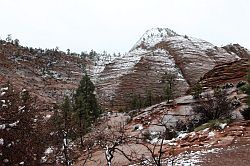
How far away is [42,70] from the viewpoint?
456 feet

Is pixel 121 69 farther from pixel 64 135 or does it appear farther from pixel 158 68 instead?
pixel 64 135

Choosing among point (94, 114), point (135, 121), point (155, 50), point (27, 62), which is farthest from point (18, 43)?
point (135, 121)

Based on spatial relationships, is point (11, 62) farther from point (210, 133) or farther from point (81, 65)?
point (210, 133)

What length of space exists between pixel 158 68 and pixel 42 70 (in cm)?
4111

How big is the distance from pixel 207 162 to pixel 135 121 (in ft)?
80.7

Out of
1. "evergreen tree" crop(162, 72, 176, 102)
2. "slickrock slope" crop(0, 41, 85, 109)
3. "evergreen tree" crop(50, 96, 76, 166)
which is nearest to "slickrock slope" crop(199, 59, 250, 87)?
"evergreen tree" crop(162, 72, 176, 102)

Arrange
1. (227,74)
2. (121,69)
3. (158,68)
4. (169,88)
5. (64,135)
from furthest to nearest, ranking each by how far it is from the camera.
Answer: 1. (121,69)
2. (158,68)
3. (169,88)
4. (227,74)
5. (64,135)

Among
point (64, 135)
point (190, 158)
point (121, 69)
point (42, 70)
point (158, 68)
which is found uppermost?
point (42, 70)

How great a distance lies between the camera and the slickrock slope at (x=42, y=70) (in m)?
114

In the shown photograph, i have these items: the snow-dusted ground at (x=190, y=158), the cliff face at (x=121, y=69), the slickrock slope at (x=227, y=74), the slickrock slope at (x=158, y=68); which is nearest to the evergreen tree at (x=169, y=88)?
the slickrock slope at (x=227, y=74)

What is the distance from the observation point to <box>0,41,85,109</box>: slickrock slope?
11363 centimetres

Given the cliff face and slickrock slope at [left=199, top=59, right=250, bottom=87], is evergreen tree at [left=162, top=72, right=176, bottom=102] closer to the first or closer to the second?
slickrock slope at [left=199, top=59, right=250, bottom=87]

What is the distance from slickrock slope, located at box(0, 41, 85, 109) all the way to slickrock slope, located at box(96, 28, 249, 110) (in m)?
11.8

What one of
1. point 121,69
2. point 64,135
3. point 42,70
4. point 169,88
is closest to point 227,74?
point 169,88
